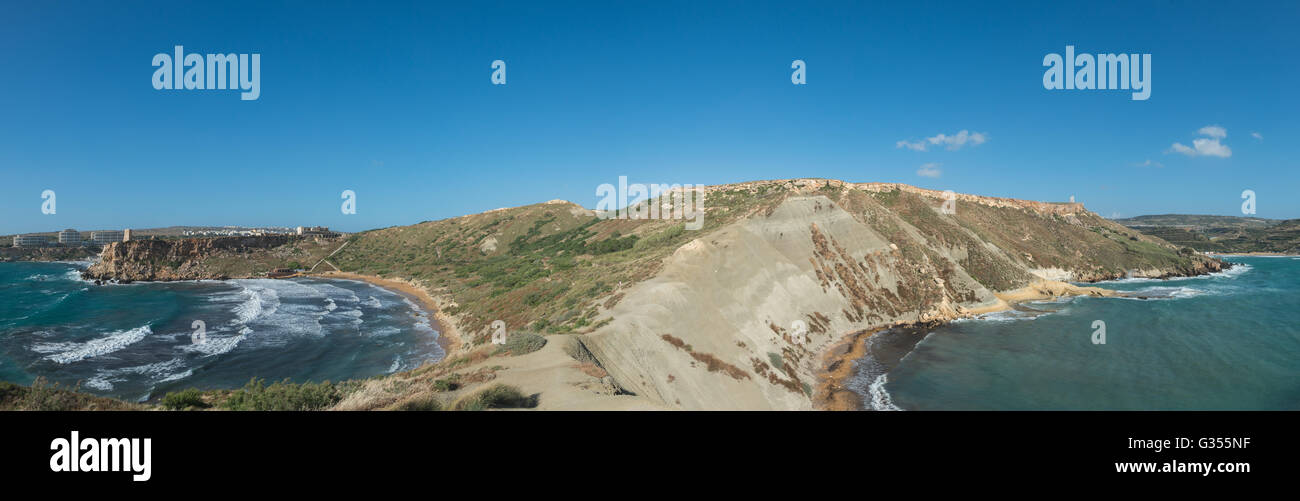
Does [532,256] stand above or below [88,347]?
above

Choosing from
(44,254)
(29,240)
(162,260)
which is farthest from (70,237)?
(162,260)

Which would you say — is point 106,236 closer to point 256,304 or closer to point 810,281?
point 256,304

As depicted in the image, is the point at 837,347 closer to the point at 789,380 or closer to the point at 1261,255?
the point at 789,380

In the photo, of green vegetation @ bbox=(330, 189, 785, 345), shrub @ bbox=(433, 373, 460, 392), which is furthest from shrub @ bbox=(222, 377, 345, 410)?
green vegetation @ bbox=(330, 189, 785, 345)

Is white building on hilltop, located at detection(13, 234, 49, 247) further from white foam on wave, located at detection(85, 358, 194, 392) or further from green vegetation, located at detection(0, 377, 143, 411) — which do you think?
green vegetation, located at detection(0, 377, 143, 411)

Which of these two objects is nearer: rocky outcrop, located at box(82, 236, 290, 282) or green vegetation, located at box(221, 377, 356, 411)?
green vegetation, located at box(221, 377, 356, 411)
